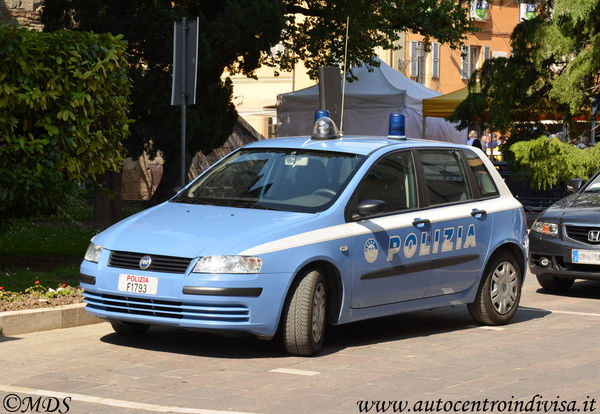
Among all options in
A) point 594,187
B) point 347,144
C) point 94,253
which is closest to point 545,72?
point 594,187

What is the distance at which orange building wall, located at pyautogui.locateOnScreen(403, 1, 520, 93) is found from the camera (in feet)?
178

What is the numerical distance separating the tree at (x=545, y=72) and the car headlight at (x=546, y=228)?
10041mm

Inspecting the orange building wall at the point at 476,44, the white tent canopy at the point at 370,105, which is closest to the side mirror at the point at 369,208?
the white tent canopy at the point at 370,105

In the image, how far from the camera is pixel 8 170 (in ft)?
38.5

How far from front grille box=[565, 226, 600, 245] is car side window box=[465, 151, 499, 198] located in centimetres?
238

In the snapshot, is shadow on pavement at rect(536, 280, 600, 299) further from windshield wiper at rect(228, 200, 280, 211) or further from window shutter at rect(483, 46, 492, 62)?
window shutter at rect(483, 46, 492, 62)

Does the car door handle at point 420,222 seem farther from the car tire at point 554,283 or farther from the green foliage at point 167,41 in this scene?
the green foliage at point 167,41

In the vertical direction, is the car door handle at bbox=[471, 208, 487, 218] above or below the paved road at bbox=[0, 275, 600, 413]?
above

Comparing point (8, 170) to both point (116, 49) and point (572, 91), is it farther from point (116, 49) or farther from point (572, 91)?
point (572, 91)

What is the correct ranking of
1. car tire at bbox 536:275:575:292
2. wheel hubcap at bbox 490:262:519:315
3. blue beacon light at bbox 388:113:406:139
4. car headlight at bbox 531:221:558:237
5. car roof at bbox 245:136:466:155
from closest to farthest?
car roof at bbox 245:136:466:155
blue beacon light at bbox 388:113:406:139
wheel hubcap at bbox 490:262:519:315
car headlight at bbox 531:221:558:237
car tire at bbox 536:275:575:292

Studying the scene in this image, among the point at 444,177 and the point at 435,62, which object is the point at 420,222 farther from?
the point at 435,62

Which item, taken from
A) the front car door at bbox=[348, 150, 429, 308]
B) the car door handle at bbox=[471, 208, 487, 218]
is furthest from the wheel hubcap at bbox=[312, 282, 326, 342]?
the car door handle at bbox=[471, 208, 487, 218]

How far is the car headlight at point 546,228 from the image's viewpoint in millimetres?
12906

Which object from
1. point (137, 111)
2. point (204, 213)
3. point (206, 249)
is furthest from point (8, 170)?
point (137, 111)
